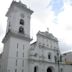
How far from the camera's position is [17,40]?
32.1m

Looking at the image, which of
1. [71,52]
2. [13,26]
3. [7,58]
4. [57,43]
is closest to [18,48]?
[7,58]

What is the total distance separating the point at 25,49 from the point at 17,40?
2.80 m

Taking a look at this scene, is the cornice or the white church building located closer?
the white church building

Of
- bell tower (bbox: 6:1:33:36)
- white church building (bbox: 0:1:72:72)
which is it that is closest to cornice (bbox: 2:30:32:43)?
white church building (bbox: 0:1:72:72)

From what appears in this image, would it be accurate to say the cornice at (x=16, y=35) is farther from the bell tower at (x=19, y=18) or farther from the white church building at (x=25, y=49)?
the bell tower at (x=19, y=18)

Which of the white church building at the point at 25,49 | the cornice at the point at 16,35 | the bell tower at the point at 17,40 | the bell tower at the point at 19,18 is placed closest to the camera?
the bell tower at the point at 17,40

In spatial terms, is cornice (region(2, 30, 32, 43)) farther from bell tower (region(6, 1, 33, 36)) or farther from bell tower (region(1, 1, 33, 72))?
bell tower (region(6, 1, 33, 36))

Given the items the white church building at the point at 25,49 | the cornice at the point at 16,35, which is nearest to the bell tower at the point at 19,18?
the white church building at the point at 25,49

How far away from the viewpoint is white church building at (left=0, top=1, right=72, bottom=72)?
101ft

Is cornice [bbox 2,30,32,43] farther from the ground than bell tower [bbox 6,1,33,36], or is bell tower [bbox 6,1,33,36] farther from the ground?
bell tower [bbox 6,1,33,36]

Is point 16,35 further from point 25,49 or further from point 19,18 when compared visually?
point 19,18

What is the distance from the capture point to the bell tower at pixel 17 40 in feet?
98.5

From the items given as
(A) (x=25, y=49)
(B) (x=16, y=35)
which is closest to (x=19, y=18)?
(B) (x=16, y=35)

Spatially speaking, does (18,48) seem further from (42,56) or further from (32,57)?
(42,56)
